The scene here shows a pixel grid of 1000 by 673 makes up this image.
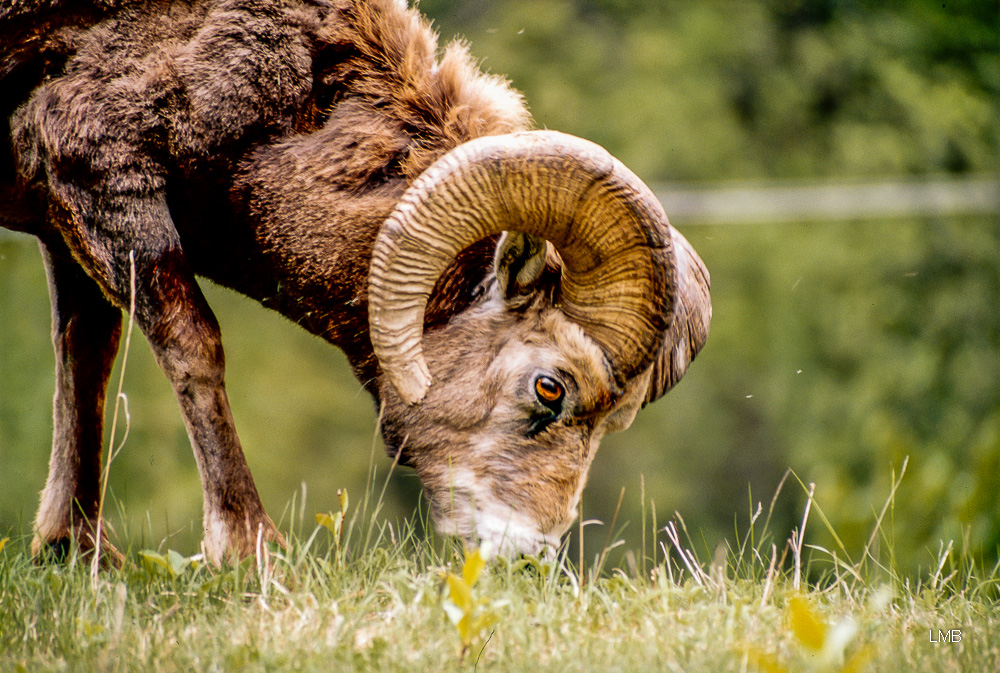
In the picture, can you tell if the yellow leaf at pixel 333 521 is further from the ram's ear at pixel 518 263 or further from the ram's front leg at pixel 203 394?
the ram's ear at pixel 518 263

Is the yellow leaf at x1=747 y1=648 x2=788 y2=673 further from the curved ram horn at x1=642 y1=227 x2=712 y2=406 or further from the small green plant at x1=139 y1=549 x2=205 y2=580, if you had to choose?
the small green plant at x1=139 y1=549 x2=205 y2=580

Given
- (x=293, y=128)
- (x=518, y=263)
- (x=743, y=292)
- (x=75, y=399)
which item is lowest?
(x=743, y=292)

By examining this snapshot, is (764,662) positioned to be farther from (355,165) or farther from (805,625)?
(355,165)

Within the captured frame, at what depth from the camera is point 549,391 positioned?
4.16 metres

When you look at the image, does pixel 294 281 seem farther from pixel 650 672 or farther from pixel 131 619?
pixel 650 672

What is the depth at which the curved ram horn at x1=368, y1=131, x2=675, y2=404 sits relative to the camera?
152 inches

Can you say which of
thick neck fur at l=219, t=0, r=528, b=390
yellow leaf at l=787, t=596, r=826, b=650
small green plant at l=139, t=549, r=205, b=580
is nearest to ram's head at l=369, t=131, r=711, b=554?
thick neck fur at l=219, t=0, r=528, b=390

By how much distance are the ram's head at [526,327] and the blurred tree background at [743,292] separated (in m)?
8.55

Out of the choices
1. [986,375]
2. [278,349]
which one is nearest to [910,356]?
[986,375]

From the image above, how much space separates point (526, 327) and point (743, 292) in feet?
36.9

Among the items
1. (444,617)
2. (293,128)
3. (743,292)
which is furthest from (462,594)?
(743,292)

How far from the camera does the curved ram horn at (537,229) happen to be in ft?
12.7

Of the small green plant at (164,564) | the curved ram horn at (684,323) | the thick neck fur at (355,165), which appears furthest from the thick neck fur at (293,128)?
the small green plant at (164,564)

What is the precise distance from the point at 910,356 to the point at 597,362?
10481 mm
